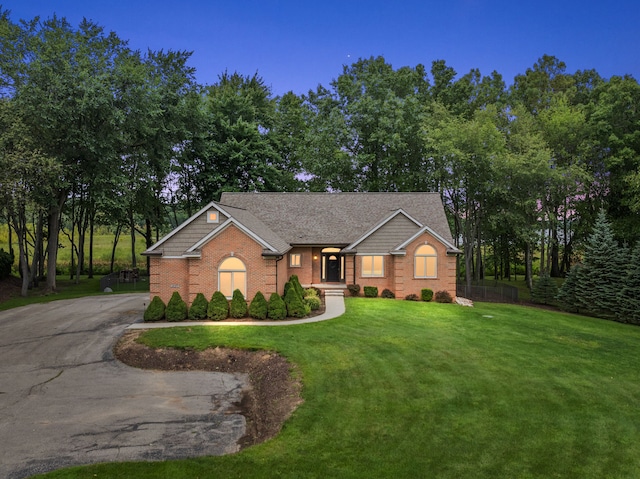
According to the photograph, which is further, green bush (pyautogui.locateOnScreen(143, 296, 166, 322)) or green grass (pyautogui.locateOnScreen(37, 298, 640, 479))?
green bush (pyautogui.locateOnScreen(143, 296, 166, 322))

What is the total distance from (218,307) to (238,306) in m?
0.96

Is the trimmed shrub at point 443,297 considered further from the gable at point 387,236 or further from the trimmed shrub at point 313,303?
the trimmed shrub at point 313,303

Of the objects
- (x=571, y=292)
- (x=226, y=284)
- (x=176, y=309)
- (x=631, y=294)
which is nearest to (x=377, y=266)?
(x=226, y=284)

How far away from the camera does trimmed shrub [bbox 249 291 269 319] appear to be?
20.3 m

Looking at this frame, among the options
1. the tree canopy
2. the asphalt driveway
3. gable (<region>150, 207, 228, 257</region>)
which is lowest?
the asphalt driveway

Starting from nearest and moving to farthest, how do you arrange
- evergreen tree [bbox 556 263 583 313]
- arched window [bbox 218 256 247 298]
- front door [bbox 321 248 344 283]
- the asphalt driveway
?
1. the asphalt driveway
2. arched window [bbox 218 256 247 298]
3. evergreen tree [bbox 556 263 583 313]
4. front door [bbox 321 248 344 283]

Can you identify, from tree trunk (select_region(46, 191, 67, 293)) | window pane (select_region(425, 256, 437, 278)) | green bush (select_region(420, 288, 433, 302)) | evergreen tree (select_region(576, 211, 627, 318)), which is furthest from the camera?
tree trunk (select_region(46, 191, 67, 293))

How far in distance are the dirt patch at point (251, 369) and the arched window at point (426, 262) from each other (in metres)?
14.3

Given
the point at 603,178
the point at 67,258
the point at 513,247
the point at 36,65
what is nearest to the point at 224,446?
the point at 36,65

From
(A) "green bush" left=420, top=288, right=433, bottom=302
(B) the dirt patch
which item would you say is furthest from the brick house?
(B) the dirt patch

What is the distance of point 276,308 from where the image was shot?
20.4m

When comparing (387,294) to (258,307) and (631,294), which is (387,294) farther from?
(631,294)

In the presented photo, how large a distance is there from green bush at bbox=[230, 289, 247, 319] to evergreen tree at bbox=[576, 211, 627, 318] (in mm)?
22483

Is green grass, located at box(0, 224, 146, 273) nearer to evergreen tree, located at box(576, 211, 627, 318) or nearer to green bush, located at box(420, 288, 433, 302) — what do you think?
green bush, located at box(420, 288, 433, 302)
